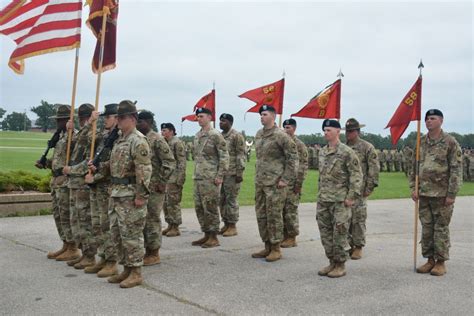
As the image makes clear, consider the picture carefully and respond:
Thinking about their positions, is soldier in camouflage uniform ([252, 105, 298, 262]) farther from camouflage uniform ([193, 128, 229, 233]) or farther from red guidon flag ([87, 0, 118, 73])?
red guidon flag ([87, 0, 118, 73])

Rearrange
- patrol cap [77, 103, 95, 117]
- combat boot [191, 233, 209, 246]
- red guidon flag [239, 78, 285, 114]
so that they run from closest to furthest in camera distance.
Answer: patrol cap [77, 103, 95, 117] → combat boot [191, 233, 209, 246] → red guidon flag [239, 78, 285, 114]

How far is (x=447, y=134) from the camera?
20.5ft

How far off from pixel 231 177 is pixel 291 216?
1.51 m

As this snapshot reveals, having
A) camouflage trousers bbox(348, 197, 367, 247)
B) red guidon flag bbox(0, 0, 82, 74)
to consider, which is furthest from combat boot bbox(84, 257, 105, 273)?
camouflage trousers bbox(348, 197, 367, 247)

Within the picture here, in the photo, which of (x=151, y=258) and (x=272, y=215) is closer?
(x=151, y=258)

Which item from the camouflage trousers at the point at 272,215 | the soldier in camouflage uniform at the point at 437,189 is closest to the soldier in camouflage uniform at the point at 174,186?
the camouflage trousers at the point at 272,215

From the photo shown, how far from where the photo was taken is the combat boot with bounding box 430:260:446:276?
6.01 m

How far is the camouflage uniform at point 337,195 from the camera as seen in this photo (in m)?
5.84

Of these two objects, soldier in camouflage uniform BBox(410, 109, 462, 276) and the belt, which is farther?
soldier in camouflage uniform BBox(410, 109, 462, 276)

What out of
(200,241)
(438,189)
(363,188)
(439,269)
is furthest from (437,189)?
(200,241)

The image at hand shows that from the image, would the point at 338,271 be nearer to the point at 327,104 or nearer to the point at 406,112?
the point at 406,112

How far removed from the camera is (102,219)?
5.71 meters

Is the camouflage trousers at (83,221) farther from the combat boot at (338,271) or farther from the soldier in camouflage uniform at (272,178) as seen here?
the combat boot at (338,271)

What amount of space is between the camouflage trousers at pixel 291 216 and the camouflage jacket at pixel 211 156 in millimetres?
1199
